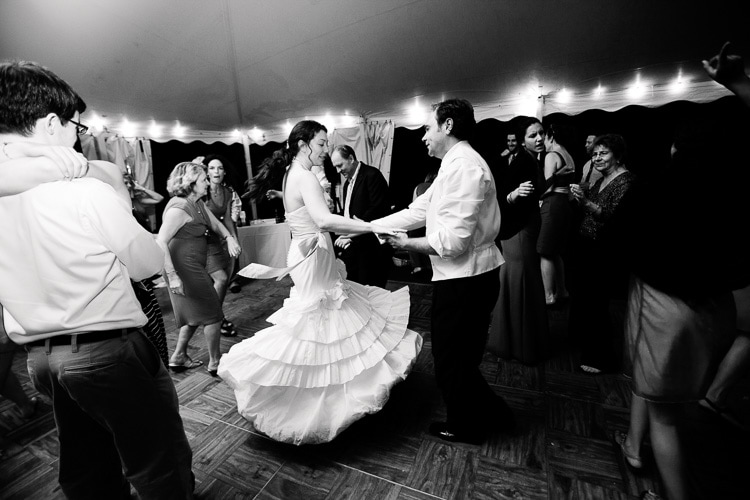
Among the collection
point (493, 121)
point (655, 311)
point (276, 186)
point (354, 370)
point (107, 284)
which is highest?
point (493, 121)

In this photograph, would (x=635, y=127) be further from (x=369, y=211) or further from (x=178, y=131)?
(x=178, y=131)

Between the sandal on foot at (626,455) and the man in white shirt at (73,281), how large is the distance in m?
2.01

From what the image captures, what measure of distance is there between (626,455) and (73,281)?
2319 millimetres

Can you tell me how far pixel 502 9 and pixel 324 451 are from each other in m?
3.85

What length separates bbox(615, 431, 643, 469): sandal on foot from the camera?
1.52m

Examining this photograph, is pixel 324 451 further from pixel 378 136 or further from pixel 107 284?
pixel 378 136

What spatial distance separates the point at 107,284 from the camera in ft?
3.03

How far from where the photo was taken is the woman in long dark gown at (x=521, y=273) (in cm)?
236

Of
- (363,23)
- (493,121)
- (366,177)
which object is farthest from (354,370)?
(493,121)

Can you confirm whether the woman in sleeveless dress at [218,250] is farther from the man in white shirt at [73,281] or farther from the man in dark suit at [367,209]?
the man in white shirt at [73,281]

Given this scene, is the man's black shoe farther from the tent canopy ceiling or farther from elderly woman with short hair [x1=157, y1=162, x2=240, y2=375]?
the tent canopy ceiling

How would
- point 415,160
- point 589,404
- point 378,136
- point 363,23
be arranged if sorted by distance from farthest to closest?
point 415,160
point 378,136
point 363,23
point 589,404

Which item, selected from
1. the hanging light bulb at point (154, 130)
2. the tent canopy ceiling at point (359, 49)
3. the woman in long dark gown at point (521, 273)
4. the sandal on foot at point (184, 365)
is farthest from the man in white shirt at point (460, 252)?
the hanging light bulb at point (154, 130)

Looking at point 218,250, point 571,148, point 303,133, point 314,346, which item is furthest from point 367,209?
point 571,148
